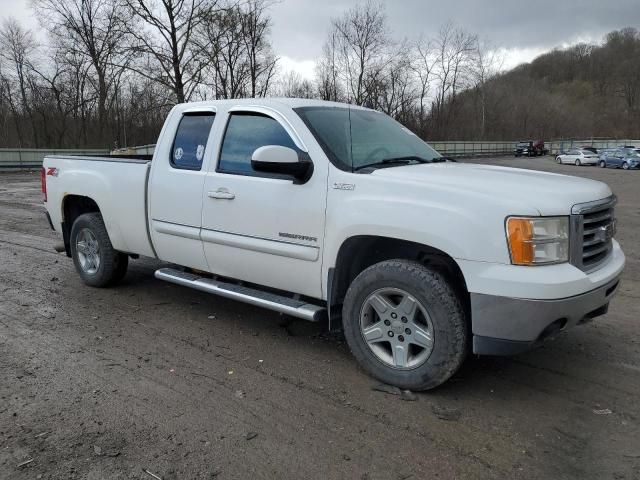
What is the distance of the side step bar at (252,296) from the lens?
13.1 ft

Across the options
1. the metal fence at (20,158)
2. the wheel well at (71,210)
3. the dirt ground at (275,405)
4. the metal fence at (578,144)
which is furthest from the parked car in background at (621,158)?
the wheel well at (71,210)

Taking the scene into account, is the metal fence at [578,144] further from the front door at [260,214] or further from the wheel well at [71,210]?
the front door at [260,214]

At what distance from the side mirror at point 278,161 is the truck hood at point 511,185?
1.79 feet

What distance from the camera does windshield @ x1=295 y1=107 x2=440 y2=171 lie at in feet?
13.2

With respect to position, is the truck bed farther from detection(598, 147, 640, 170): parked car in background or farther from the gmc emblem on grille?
detection(598, 147, 640, 170): parked car in background

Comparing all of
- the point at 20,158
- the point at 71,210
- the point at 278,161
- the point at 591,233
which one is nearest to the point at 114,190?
the point at 71,210

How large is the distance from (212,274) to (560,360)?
9.74ft

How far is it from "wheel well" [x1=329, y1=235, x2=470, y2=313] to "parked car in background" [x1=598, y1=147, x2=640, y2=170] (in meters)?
41.4

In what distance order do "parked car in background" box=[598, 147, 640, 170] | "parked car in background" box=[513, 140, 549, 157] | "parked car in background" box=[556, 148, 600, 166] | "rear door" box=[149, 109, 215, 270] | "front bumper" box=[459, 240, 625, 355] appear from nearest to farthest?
"front bumper" box=[459, 240, 625, 355], "rear door" box=[149, 109, 215, 270], "parked car in background" box=[598, 147, 640, 170], "parked car in background" box=[556, 148, 600, 166], "parked car in background" box=[513, 140, 549, 157]

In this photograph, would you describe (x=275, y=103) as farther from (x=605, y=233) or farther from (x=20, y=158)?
(x=20, y=158)

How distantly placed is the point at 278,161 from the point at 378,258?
1041 millimetres

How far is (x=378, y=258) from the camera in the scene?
409cm

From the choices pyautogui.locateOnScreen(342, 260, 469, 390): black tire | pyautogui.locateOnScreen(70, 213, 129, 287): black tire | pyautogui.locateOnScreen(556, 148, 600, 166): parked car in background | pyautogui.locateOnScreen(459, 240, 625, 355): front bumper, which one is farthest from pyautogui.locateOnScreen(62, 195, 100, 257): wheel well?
pyautogui.locateOnScreen(556, 148, 600, 166): parked car in background

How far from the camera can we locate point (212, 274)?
4934 mm
